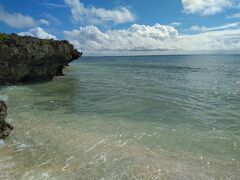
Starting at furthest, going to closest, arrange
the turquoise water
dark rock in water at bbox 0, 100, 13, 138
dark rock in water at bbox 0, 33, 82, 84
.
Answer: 1. dark rock in water at bbox 0, 33, 82, 84
2. dark rock in water at bbox 0, 100, 13, 138
3. the turquoise water

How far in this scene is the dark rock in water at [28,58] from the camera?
32094 millimetres

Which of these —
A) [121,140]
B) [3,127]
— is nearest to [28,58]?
[3,127]

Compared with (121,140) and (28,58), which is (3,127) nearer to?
(121,140)

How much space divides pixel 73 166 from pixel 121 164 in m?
1.90

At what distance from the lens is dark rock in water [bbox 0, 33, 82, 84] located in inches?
1264

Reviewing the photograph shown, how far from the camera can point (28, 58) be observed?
33.8 m

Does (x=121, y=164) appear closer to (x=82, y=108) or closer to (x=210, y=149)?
(x=210, y=149)

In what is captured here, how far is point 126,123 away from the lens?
1669cm

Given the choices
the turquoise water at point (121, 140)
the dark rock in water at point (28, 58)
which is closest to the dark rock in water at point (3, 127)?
the turquoise water at point (121, 140)

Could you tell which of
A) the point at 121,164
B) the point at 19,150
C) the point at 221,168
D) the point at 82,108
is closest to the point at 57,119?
the point at 82,108

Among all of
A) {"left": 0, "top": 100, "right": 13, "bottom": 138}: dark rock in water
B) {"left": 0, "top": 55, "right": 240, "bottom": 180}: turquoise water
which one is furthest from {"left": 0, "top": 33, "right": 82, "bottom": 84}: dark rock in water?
{"left": 0, "top": 100, "right": 13, "bottom": 138}: dark rock in water

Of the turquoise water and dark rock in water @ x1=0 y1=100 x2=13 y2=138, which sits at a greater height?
dark rock in water @ x1=0 y1=100 x2=13 y2=138

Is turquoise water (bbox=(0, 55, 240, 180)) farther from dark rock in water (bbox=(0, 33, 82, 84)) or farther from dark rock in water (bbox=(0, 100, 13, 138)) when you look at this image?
dark rock in water (bbox=(0, 33, 82, 84))

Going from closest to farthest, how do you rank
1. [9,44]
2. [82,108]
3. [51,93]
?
1. [82,108]
2. [51,93]
3. [9,44]
